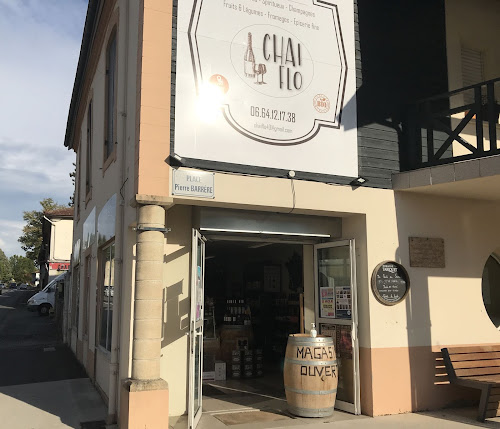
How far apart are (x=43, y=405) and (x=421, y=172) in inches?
251

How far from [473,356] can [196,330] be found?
394 cm

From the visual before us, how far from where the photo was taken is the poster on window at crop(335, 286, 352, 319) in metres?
Result: 7.18

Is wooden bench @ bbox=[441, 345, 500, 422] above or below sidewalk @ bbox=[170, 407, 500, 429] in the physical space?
above

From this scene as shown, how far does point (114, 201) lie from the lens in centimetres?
743

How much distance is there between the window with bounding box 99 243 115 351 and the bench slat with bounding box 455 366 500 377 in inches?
200

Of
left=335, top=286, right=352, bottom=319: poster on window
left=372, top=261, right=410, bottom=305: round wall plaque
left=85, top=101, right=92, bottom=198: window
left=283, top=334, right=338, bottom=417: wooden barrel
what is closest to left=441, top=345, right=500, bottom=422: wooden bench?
left=372, top=261, right=410, bottom=305: round wall plaque

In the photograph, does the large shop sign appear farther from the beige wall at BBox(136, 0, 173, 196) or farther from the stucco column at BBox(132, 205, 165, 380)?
the stucco column at BBox(132, 205, 165, 380)

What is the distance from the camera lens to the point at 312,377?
6535 mm

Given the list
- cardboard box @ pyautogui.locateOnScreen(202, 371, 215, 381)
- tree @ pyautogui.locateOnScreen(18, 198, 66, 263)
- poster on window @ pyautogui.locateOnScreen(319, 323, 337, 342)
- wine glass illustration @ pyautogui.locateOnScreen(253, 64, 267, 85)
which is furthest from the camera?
tree @ pyautogui.locateOnScreen(18, 198, 66, 263)

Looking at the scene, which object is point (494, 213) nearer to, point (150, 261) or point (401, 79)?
point (401, 79)

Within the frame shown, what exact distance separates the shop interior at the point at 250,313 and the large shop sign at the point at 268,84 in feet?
7.37

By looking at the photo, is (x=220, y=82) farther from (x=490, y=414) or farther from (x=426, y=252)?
(x=490, y=414)

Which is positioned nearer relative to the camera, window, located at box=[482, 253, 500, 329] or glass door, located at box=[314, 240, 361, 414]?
glass door, located at box=[314, 240, 361, 414]

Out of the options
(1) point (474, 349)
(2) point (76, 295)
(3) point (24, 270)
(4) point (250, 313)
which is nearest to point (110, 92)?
(4) point (250, 313)
